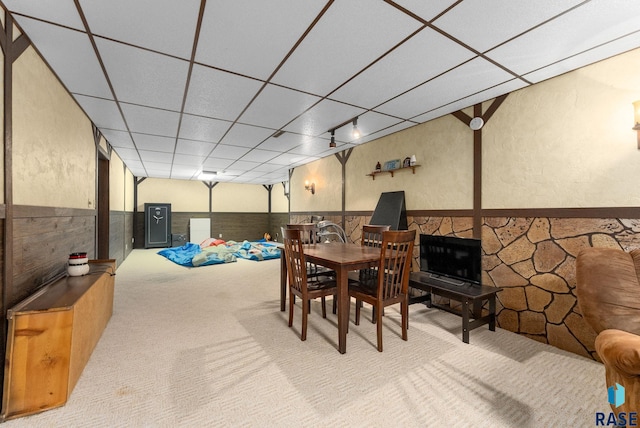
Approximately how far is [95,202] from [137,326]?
2210 mm

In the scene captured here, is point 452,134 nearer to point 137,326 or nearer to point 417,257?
point 417,257

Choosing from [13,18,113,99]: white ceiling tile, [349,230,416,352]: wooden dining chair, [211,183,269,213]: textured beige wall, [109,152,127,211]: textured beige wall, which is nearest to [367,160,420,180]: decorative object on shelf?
[349,230,416,352]: wooden dining chair

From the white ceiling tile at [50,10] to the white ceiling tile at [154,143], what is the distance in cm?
275

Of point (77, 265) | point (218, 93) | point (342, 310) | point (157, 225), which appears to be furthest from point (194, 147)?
point (157, 225)

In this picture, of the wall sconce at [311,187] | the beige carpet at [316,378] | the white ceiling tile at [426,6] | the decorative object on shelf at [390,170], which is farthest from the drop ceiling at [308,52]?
the wall sconce at [311,187]

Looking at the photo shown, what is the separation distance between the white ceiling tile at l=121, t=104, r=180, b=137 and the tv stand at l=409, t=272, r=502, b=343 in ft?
11.8

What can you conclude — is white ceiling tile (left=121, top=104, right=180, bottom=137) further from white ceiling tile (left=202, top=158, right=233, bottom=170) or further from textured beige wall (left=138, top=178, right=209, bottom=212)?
textured beige wall (left=138, top=178, right=209, bottom=212)

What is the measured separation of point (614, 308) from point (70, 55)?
4125 millimetres

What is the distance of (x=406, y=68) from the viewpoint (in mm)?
2396

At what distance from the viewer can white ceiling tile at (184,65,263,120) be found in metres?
2.54

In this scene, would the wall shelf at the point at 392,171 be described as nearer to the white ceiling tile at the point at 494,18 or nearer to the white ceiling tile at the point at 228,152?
the white ceiling tile at the point at 494,18

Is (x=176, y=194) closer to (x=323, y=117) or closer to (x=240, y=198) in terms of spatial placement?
(x=240, y=198)

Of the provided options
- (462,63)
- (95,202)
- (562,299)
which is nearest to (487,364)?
(562,299)

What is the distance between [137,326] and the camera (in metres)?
2.86
